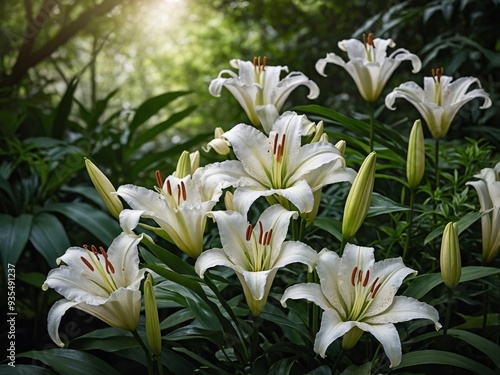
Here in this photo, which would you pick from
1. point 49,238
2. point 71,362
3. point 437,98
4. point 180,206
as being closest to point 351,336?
point 180,206

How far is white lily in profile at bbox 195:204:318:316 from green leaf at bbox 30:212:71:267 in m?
0.62

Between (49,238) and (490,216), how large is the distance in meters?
0.89

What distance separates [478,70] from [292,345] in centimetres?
121

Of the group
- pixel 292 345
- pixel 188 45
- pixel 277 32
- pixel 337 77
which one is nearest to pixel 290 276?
pixel 292 345

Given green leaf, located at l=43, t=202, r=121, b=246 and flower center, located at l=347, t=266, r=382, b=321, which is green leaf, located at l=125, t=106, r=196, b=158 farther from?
flower center, located at l=347, t=266, r=382, b=321

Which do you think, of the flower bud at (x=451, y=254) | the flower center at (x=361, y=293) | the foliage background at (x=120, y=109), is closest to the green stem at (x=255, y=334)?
the flower center at (x=361, y=293)

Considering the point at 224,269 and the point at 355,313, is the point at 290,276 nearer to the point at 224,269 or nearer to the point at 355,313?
the point at 224,269

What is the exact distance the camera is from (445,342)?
0.84 m

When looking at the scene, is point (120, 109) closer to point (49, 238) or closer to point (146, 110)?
point (146, 110)

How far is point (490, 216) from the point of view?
890 millimetres

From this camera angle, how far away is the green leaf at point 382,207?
88 centimetres

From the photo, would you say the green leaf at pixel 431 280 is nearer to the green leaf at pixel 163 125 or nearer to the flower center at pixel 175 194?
the flower center at pixel 175 194

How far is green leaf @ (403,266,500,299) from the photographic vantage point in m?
0.81

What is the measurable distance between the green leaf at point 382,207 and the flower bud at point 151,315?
1.17 ft
